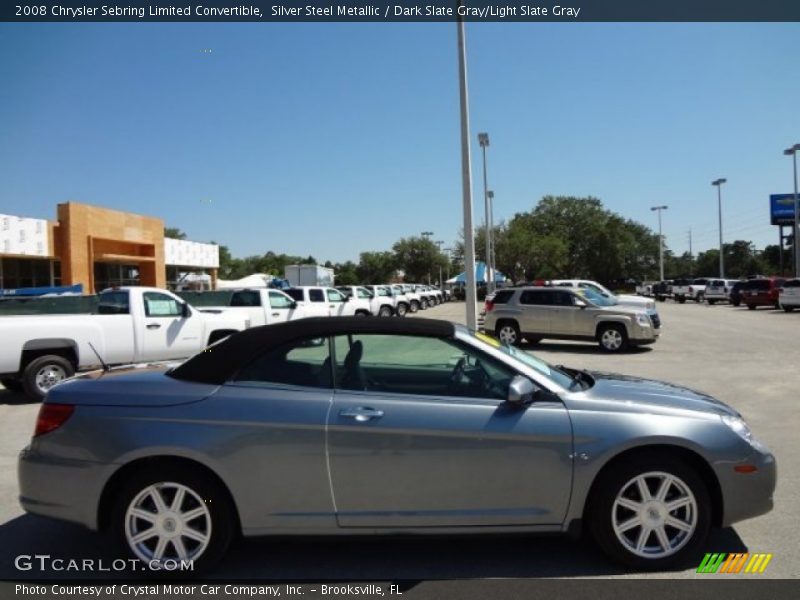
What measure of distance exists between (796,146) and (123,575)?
54.6 metres

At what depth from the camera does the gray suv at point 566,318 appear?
15898mm

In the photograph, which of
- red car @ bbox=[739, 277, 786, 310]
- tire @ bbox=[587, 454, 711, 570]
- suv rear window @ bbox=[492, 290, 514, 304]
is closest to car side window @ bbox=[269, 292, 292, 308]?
suv rear window @ bbox=[492, 290, 514, 304]

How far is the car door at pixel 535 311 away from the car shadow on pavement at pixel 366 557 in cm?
1292

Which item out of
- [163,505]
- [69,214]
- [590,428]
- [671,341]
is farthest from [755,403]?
[69,214]

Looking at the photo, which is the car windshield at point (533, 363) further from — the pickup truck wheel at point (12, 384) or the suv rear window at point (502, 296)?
the suv rear window at point (502, 296)

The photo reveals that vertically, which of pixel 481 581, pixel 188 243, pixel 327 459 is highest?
A: pixel 188 243

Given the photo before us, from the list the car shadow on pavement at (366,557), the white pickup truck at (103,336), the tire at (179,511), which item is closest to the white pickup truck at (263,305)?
the white pickup truck at (103,336)

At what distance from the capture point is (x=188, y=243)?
47.5m

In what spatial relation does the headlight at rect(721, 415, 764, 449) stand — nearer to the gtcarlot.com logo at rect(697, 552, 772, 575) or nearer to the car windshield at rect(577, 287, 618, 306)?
the gtcarlot.com logo at rect(697, 552, 772, 575)

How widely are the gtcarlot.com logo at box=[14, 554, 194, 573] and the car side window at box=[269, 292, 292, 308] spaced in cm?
1441

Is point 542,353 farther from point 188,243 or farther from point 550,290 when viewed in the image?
point 188,243

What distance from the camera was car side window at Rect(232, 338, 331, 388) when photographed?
384cm

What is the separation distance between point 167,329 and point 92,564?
25.6ft

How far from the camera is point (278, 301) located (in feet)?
60.8
